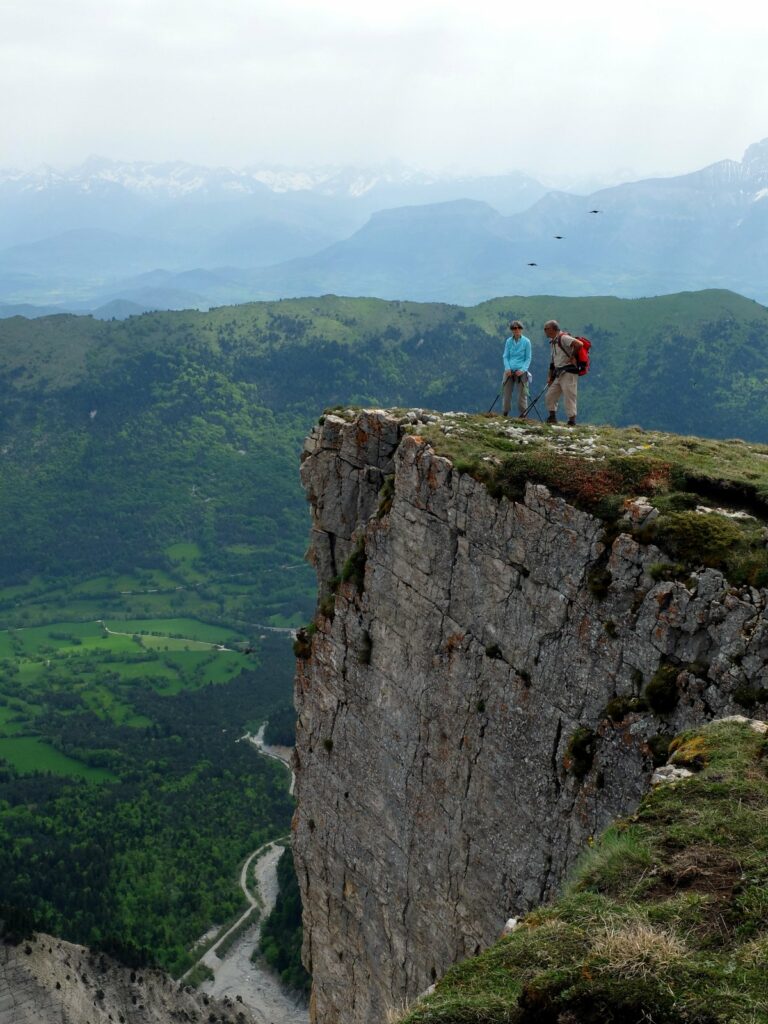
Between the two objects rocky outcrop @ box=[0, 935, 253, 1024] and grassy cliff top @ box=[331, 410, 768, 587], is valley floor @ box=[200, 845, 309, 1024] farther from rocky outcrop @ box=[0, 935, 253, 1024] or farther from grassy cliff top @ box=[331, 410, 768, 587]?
grassy cliff top @ box=[331, 410, 768, 587]

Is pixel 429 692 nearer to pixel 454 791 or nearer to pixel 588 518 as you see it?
pixel 454 791

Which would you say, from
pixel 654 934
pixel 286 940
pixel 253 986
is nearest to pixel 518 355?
pixel 654 934

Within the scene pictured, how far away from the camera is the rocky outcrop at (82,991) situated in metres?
58.3

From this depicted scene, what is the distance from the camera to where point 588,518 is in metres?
21.5

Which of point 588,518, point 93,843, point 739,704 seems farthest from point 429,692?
point 93,843

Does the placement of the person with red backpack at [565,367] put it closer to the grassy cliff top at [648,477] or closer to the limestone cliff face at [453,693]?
the grassy cliff top at [648,477]

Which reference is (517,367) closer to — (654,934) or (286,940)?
(654,934)

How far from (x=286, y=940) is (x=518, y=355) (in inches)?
2606

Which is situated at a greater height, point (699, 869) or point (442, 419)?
point (442, 419)

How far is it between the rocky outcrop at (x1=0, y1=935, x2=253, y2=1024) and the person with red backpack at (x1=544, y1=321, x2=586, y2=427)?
1846 inches

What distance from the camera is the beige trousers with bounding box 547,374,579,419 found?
3062cm

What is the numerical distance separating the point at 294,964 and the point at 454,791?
6522 centimetres

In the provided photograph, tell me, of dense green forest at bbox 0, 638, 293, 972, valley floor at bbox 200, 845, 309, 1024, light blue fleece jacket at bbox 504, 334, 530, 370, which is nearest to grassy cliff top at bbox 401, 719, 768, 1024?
light blue fleece jacket at bbox 504, 334, 530, 370

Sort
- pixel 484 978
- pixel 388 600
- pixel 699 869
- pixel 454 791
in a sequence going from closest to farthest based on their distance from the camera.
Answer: pixel 484 978
pixel 699 869
pixel 454 791
pixel 388 600
